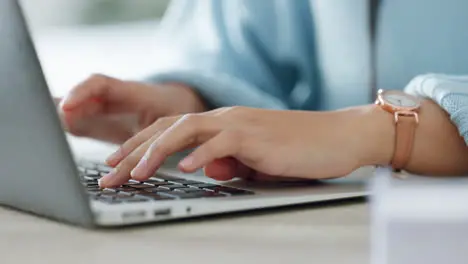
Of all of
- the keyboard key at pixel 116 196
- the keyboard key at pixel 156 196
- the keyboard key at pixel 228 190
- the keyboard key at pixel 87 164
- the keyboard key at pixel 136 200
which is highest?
the keyboard key at pixel 136 200

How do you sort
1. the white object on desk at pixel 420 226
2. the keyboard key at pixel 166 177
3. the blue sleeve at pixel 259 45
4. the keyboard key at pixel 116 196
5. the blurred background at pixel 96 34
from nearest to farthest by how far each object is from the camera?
the white object on desk at pixel 420 226 → the keyboard key at pixel 116 196 → the keyboard key at pixel 166 177 → the blue sleeve at pixel 259 45 → the blurred background at pixel 96 34

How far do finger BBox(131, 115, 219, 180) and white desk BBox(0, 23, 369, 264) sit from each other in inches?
3.4

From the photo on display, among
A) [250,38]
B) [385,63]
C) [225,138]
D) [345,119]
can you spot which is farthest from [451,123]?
[250,38]

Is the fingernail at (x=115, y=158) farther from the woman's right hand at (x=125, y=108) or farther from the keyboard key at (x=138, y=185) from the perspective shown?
the woman's right hand at (x=125, y=108)

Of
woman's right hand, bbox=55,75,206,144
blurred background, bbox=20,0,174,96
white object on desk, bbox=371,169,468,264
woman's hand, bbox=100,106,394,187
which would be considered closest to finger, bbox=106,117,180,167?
woman's hand, bbox=100,106,394,187

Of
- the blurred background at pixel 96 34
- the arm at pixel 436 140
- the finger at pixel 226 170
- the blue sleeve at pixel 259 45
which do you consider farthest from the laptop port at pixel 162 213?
the blurred background at pixel 96 34

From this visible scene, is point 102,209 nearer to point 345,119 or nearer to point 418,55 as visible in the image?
point 345,119

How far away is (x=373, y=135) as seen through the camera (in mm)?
664

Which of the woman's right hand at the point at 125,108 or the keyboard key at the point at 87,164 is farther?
the woman's right hand at the point at 125,108

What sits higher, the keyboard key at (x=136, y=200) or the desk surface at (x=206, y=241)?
the keyboard key at (x=136, y=200)

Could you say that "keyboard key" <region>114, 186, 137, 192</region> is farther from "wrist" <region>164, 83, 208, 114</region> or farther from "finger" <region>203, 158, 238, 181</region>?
"wrist" <region>164, 83, 208, 114</region>

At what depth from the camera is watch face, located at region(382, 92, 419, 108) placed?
69 cm

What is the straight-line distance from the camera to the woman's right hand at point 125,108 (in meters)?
0.88

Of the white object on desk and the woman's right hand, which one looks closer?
the white object on desk
